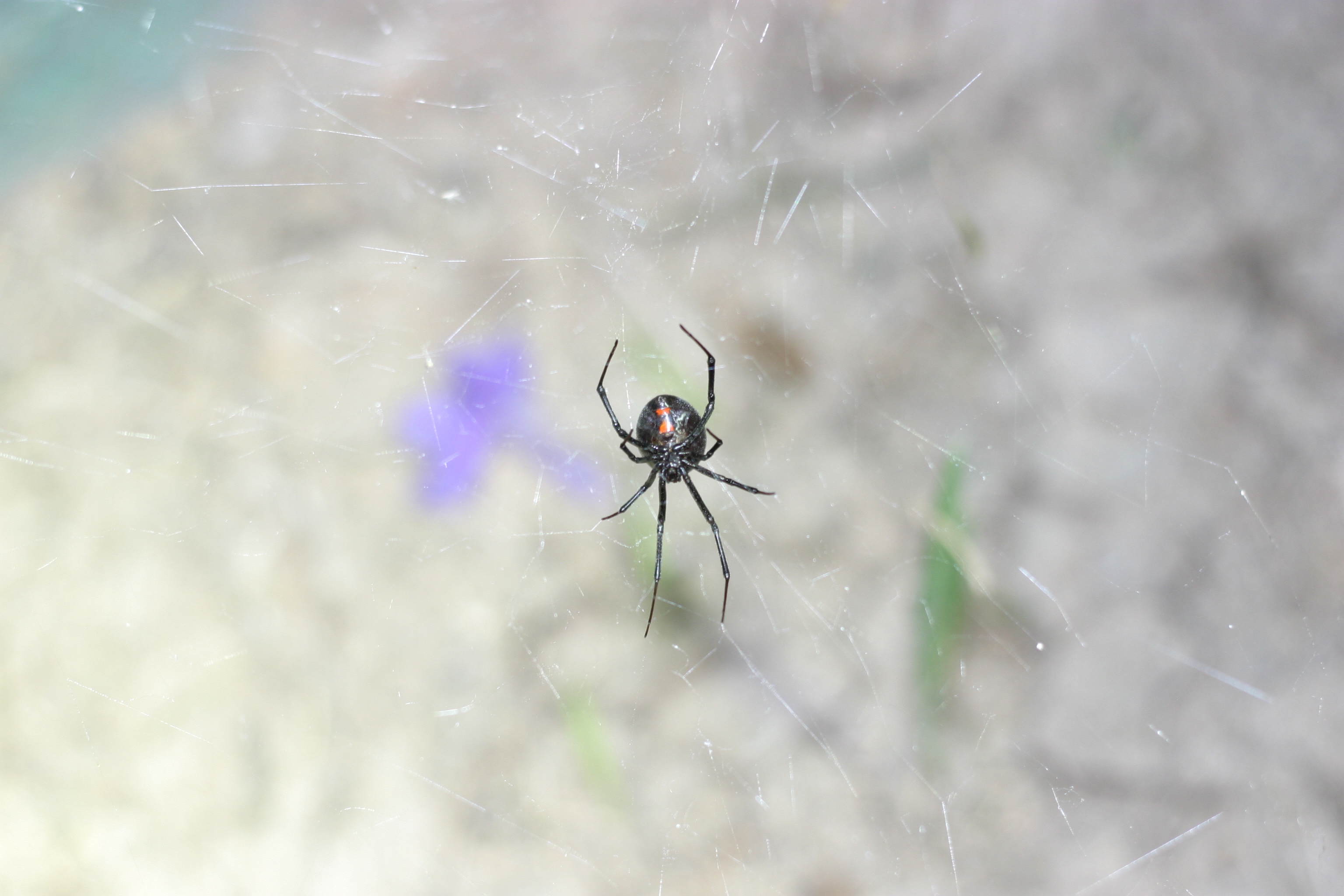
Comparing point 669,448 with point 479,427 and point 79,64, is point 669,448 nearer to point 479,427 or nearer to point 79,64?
point 479,427

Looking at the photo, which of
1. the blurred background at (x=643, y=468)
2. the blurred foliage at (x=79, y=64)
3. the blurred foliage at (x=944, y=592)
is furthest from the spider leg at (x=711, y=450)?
the blurred foliage at (x=79, y=64)

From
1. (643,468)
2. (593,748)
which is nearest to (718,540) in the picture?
(643,468)

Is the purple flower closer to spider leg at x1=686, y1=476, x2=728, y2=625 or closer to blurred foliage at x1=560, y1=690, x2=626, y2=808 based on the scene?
spider leg at x1=686, y1=476, x2=728, y2=625

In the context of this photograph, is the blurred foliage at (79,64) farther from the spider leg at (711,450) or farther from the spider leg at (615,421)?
the spider leg at (711,450)

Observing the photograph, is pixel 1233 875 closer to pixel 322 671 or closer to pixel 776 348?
pixel 776 348

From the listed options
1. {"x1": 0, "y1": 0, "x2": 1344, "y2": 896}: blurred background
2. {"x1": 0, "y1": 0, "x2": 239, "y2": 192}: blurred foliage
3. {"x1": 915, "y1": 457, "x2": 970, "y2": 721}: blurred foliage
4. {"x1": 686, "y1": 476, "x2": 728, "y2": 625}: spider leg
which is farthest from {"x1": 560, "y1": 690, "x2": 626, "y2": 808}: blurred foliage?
{"x1": 0, "y1": 0, "x2": 239, "y2": 192}: blurred foliage

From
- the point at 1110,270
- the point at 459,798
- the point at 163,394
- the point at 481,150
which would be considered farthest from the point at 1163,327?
the point at 163,394
